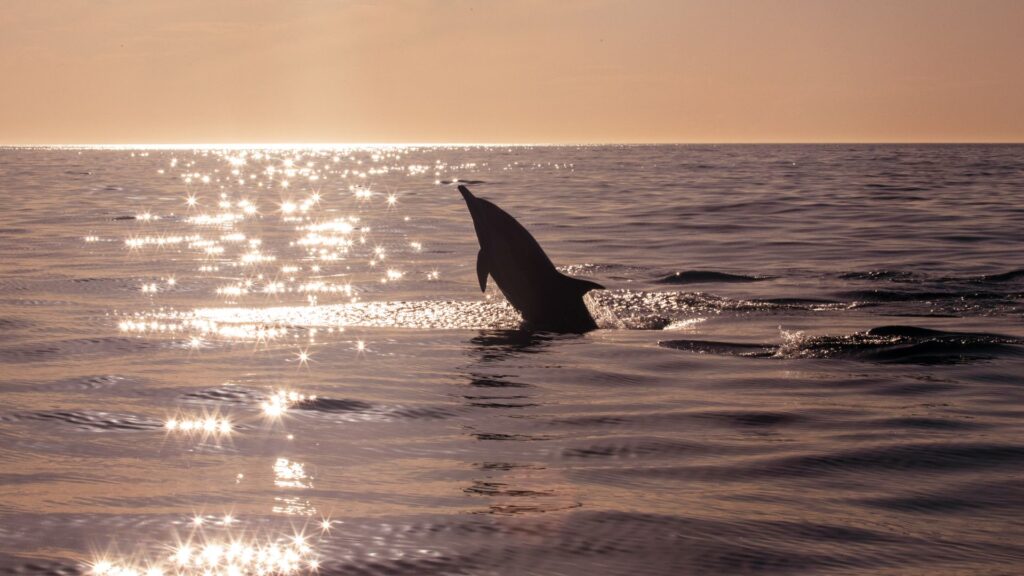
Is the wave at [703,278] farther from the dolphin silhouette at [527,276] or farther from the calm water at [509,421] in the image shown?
the dolphin silhouette at [527,276]

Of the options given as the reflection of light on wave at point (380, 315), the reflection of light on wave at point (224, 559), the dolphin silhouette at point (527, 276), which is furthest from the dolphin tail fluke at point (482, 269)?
the reflection of light on wave at point (224, 559)

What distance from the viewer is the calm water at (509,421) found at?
16.8 ft

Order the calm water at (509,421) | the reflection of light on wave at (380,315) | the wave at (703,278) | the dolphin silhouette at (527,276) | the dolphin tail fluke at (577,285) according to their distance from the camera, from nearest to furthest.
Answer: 1. the calm water at (509,421)
2. the dolphin tail fluke at (577,285)
3. the dolphin silhouette at (527,276)
4. the reflection of light on wave at (380,315)
5. the wave at (703,278)

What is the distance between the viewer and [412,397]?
857cm

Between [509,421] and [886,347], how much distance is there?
467 cm

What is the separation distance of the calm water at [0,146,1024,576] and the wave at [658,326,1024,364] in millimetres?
48

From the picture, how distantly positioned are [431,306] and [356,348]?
9.69 feet

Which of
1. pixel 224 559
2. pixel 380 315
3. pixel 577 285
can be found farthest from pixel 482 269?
pixel 224 559

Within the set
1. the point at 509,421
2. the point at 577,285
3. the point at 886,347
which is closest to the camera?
the point at 509,421

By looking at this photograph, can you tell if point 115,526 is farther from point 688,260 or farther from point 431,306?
point 688,260

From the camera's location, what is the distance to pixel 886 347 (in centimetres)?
1053

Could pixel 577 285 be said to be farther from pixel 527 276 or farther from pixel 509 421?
pixel 509 421

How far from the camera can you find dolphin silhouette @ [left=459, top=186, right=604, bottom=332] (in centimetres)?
1199

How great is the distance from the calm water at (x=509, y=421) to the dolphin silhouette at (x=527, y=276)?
0.50m
